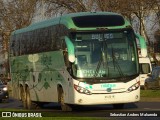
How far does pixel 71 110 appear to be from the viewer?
23.2 meters

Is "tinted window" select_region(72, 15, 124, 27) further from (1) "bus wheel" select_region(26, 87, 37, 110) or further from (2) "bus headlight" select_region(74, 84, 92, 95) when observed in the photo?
(1) "bus wheel" select_region(26, 87, 37, 110)

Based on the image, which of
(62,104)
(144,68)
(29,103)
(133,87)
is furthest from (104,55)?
(29,103)

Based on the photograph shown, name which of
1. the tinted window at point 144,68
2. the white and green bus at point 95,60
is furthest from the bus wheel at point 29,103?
the tinted window at point 144,68

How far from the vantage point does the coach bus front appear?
70.1 feet

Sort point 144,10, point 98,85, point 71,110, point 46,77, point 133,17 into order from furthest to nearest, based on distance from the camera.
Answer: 1. point 133,17
2. point 144,10
3. point 46,77
4. point 71,110
5. point 98,85

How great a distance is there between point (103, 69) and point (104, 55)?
19.6 inches

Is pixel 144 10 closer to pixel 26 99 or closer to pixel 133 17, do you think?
pixel 133 17

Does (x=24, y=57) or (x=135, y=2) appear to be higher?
(x=135, y=2)

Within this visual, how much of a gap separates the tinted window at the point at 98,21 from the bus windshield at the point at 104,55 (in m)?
0.39

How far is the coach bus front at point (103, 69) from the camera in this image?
2138 cm

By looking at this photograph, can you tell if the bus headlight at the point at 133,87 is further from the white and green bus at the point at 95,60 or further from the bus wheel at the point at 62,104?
the bus wheel at the point at 62,104

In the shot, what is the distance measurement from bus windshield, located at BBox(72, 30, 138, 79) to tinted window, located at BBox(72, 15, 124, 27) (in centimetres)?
39

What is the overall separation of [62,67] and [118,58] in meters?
2.29

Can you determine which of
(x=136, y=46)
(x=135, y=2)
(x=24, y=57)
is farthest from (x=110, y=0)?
(x=136, y=46)
